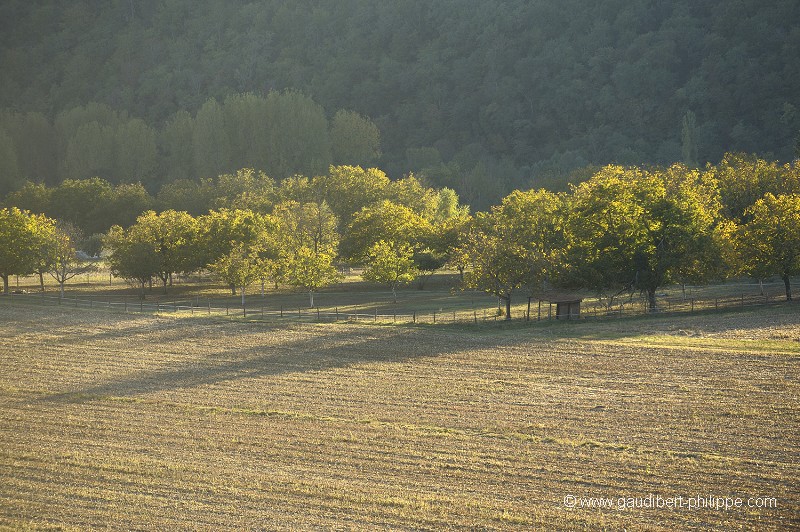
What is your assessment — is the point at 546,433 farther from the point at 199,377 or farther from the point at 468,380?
the point at 199,377

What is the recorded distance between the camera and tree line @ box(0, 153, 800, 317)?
7294 cm

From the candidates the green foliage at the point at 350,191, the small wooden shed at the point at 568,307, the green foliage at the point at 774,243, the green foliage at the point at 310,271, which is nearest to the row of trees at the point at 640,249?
the green foliage at the point at 774,243

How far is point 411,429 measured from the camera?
135 ft

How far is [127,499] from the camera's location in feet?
109

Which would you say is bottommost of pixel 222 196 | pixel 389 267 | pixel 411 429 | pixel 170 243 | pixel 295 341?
pixel 411 429

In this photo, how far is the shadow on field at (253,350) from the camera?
52.7m

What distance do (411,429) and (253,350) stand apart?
24.5 metres

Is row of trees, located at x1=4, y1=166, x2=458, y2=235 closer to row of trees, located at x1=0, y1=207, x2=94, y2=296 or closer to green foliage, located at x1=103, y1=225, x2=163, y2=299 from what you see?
green foliage, located at x1=103, y1=225, x2=163, y2=299

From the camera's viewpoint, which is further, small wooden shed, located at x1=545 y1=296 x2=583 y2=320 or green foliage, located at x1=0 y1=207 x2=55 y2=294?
green foliage, located at x1=0 y1=207 x2=55 y2=294

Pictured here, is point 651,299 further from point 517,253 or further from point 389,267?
point 389,267

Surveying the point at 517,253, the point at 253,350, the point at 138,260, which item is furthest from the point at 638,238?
the point at 138,260

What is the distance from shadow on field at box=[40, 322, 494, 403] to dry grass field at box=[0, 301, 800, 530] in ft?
1.03

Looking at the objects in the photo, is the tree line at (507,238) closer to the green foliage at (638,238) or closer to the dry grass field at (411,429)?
the green foliage at (638,238)

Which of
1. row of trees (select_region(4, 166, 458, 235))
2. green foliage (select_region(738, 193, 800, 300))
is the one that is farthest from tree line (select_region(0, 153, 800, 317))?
row of trees (select_region(4, 166, 458, 235))
